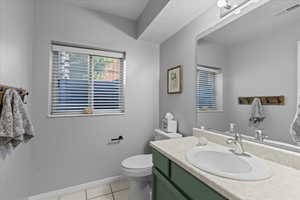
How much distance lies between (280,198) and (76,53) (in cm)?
224

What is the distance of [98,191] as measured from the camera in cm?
175

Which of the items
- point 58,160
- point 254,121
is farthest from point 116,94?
point 254,121

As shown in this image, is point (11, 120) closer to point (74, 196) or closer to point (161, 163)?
point (161, 163)

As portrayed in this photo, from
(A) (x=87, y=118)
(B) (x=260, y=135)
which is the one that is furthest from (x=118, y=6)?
(B) (x=260, y=135)

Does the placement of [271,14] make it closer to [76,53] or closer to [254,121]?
[254,121]

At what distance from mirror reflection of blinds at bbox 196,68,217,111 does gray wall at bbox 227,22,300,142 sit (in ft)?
0.67

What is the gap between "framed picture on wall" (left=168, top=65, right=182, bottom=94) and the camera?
1764 mm

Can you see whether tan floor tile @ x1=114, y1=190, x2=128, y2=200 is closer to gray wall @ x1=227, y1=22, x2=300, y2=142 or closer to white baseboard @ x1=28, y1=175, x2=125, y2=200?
white baseboard @ x1=28, y1=175, x2=125, y2=200

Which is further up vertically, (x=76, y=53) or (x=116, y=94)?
(x=76, y=53)

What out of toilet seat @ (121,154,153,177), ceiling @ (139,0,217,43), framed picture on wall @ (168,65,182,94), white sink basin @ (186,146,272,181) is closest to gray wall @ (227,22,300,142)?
white sink basin @ (186,146,272,181)

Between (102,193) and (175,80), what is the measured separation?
175cm

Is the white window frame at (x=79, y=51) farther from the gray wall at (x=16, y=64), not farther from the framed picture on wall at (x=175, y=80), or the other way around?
the framed picture on wall at (x=175, y=80)

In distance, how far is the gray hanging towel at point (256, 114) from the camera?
962 mm

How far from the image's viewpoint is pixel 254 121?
3.28 feet
